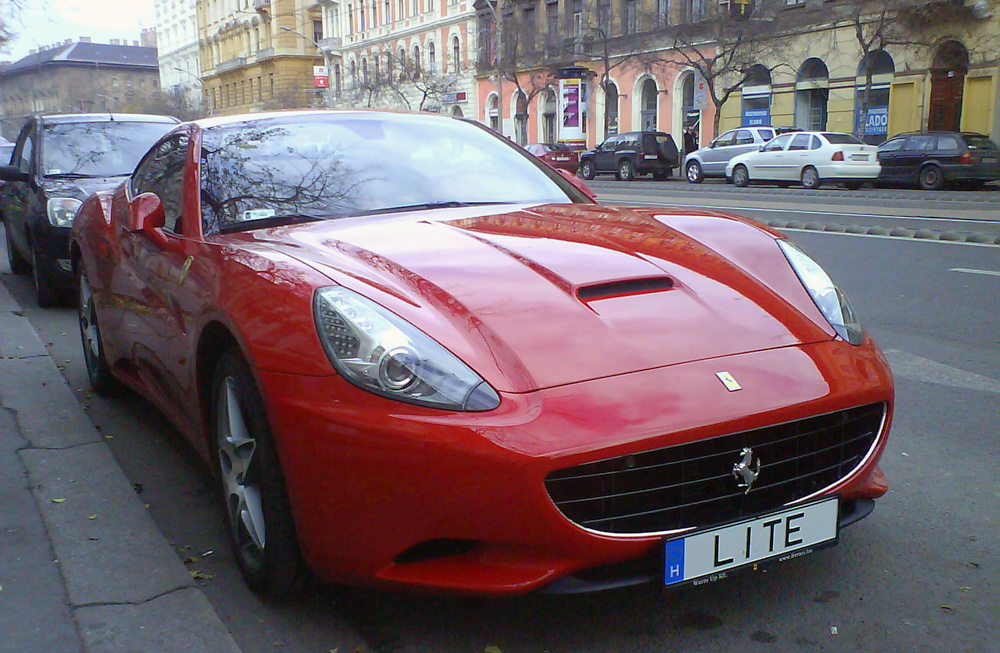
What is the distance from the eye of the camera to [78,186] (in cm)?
794

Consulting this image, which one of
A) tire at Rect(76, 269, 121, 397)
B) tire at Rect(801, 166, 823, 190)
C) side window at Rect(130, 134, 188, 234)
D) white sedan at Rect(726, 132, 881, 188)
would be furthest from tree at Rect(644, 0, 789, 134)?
side window at Rect(130, 134, 188, 234)

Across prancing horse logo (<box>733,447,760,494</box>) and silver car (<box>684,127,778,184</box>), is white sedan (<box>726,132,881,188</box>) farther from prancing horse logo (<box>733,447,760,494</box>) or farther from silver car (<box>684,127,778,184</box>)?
prancing horse logo (<box>733,447,760,494</box>)

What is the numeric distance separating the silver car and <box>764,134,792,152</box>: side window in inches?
75.7

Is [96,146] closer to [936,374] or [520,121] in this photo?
[936,374]

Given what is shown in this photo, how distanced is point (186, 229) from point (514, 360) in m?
1.57

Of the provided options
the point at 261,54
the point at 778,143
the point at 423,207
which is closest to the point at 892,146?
the point at 778,143

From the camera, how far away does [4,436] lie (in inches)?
169

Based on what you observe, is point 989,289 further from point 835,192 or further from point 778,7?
point 778,7

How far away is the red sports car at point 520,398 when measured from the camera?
2.20 m

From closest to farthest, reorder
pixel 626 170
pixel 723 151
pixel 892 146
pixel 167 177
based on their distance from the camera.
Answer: pixel 167 177 → pixel 892 146 → pixel 723 151 → pixel 626 170

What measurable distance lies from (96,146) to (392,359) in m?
7.30

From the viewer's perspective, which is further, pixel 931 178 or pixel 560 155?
pixel 560 155

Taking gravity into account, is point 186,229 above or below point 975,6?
below

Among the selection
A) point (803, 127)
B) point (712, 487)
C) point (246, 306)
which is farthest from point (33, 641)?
point (803, 127)
